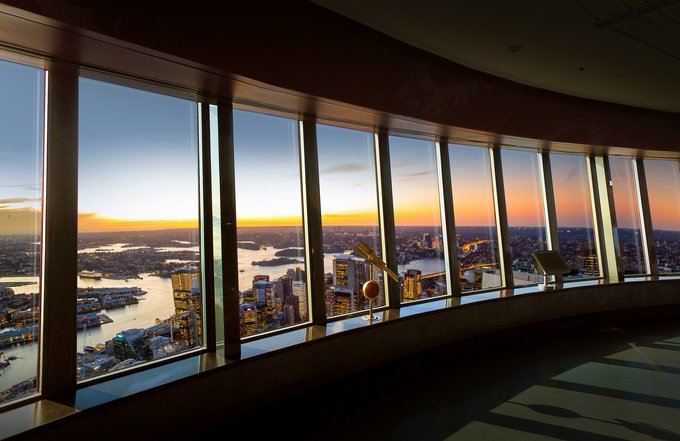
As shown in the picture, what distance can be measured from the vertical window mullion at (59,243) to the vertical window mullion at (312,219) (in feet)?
6.82

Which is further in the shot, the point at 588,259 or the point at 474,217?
the point at 588,259

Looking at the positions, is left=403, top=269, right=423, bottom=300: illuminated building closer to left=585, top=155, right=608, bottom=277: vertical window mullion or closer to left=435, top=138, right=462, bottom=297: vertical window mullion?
left=435, top=138, right=462, bottom=297: vertical window mullion

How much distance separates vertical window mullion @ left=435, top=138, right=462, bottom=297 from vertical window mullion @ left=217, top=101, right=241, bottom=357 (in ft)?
10.5

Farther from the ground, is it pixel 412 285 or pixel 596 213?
pixel 596 213

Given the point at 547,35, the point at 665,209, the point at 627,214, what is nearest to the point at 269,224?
the point at 547,35

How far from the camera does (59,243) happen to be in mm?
2443

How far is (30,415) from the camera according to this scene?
2.13 m

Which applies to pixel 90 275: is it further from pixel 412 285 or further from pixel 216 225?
pixel 412 285

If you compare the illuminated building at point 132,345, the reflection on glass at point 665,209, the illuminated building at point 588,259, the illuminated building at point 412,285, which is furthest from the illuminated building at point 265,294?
the reflection on glass at point 665,209

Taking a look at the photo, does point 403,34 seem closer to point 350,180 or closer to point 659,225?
point 350,180

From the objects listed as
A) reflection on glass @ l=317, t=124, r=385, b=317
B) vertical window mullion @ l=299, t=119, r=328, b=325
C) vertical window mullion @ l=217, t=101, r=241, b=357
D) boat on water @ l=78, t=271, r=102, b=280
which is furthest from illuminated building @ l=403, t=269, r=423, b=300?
boat on water @ l=78, t=271, r=102, b=280

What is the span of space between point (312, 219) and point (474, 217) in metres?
2.94

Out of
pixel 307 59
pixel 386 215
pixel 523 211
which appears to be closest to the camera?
pixel 307 59

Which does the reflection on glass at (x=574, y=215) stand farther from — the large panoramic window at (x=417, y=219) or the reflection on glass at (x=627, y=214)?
the large panoramic window at (x=417, y=219)
